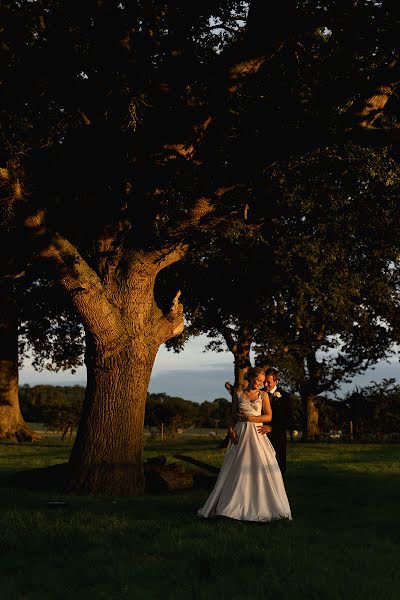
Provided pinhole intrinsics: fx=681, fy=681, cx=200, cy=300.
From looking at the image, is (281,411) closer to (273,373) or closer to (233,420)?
(273,373)

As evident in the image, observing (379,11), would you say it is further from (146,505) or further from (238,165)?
(146,505)

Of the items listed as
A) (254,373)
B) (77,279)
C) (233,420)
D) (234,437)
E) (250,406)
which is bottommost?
(234,437)

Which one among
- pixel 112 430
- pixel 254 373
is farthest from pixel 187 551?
pixel 112 430

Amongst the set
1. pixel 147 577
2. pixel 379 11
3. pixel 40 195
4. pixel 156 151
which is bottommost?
pixel 147 577

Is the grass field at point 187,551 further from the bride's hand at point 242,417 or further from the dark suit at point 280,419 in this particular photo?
the bride's hand at point 242,417

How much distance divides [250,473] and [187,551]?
3103mm

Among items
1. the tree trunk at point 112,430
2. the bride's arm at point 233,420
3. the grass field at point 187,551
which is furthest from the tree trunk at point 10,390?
the bride's arm at point 233,420

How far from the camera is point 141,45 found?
16109mm

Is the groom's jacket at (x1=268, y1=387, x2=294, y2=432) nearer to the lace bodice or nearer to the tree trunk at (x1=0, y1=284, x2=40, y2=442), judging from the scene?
the lace bodice

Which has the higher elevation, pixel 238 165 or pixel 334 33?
pixel 334 33

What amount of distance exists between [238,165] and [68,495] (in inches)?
316

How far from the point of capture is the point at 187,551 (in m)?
8.44

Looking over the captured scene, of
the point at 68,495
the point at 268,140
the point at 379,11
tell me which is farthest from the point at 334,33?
the point at 68,495

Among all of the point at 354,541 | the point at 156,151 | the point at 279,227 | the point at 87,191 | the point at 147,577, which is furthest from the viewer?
the point at 279,227
